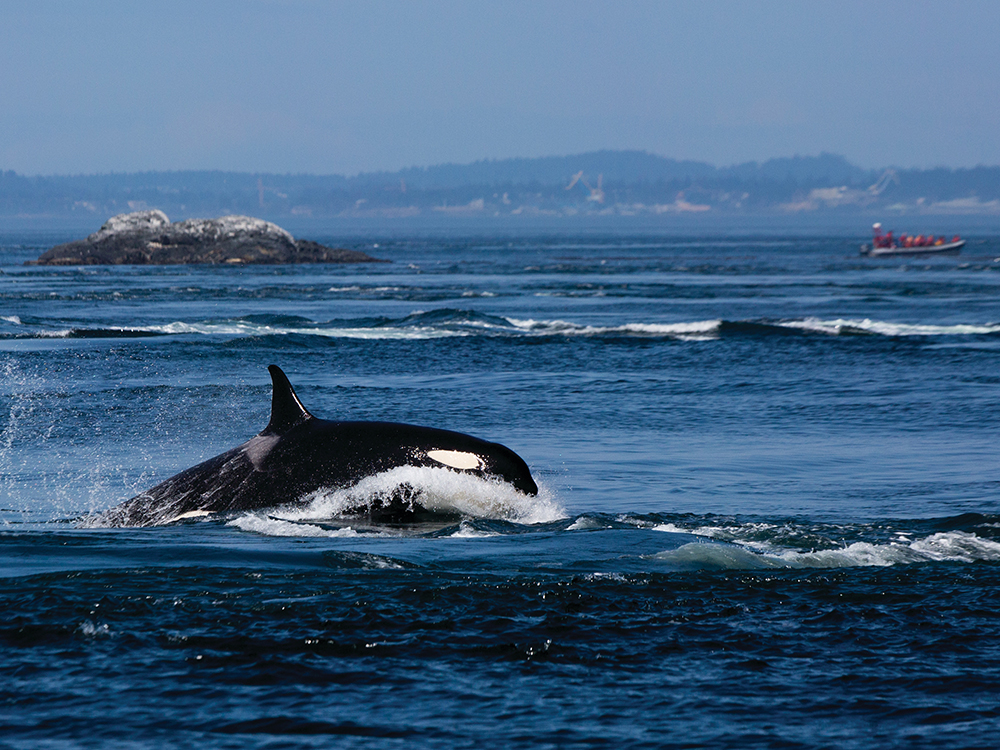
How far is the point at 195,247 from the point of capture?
361 feet

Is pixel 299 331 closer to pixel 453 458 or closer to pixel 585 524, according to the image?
pixel 585 524

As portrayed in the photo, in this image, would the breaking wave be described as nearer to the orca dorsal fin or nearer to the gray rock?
the orca dorsal fin

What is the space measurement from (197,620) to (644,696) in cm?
320

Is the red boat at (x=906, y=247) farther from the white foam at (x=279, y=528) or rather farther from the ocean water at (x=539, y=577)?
the white foam at (x=279, y=528)

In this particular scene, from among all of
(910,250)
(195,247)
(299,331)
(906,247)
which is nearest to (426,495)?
(299,331)

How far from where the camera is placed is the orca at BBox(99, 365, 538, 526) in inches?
468

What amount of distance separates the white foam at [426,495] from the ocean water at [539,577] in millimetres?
30

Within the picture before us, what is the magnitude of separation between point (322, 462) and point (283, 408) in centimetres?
68

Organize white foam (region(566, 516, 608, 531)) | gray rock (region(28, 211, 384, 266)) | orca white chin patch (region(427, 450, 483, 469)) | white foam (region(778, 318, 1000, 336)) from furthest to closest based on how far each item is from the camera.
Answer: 1. gray rock (region(28, 211, 384, 266))
2. white foam (region(778, 318, 1000, 336))
3. white foam (region(566, 516, 608, 531))
4. orca white chin patch (region(427, 450, 483, 469))

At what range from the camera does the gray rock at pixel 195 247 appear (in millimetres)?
106875

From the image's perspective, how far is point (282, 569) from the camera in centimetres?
1038

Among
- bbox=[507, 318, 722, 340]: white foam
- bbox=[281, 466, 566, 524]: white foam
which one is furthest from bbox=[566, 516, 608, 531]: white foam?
bbox=[507, 318, 722, 340]: white foam

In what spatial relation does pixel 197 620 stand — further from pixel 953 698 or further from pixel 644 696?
pixel 953 698

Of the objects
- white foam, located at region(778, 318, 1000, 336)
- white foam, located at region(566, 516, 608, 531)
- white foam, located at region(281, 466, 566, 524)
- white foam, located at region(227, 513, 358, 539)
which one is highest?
white foam, located at region(281, 466, 566, 524)
